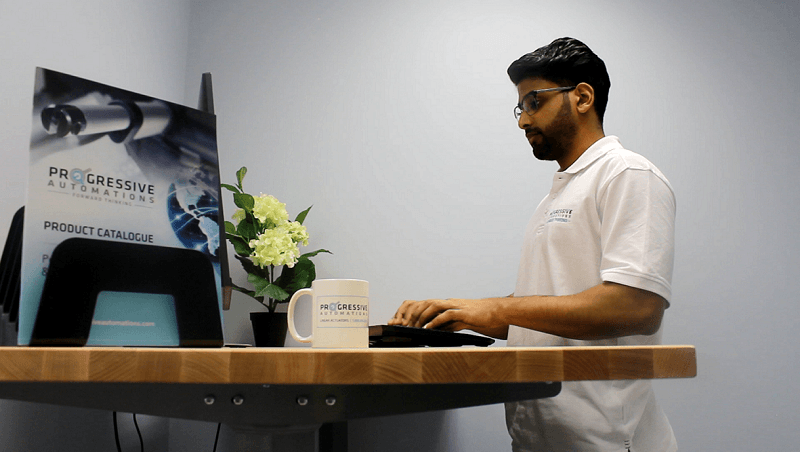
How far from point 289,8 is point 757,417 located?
2498 mm

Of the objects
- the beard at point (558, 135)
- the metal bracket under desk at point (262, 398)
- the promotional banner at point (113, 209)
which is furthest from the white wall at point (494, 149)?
the metal bracket under desk at point (262, 398)

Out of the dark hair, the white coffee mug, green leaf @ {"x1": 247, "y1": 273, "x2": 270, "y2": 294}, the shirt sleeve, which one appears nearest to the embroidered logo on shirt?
the shirt sleeve

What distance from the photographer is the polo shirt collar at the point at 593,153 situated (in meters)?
1.43

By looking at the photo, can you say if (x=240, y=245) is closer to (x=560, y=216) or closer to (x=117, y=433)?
(x=117, y=433)

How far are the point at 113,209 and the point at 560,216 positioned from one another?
39.7 inches

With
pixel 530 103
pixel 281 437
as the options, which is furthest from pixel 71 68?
pixel 281 437

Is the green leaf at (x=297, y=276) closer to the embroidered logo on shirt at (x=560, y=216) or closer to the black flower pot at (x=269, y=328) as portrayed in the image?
the black flower pot at (x=269, y=328)

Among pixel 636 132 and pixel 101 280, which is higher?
pixel 636 132

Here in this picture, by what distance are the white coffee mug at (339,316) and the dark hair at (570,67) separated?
3.57 ft

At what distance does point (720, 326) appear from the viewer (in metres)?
2.18

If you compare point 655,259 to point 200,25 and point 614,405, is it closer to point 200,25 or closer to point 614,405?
point 614,405

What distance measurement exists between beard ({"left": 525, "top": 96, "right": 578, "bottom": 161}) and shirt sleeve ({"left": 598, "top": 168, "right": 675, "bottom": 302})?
1.11ft

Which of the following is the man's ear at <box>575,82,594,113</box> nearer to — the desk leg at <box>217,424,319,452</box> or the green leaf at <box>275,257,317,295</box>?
the green leaf at <box>275,257,317,295</box>

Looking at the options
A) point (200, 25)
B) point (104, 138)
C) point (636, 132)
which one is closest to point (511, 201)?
point (636, 132)
